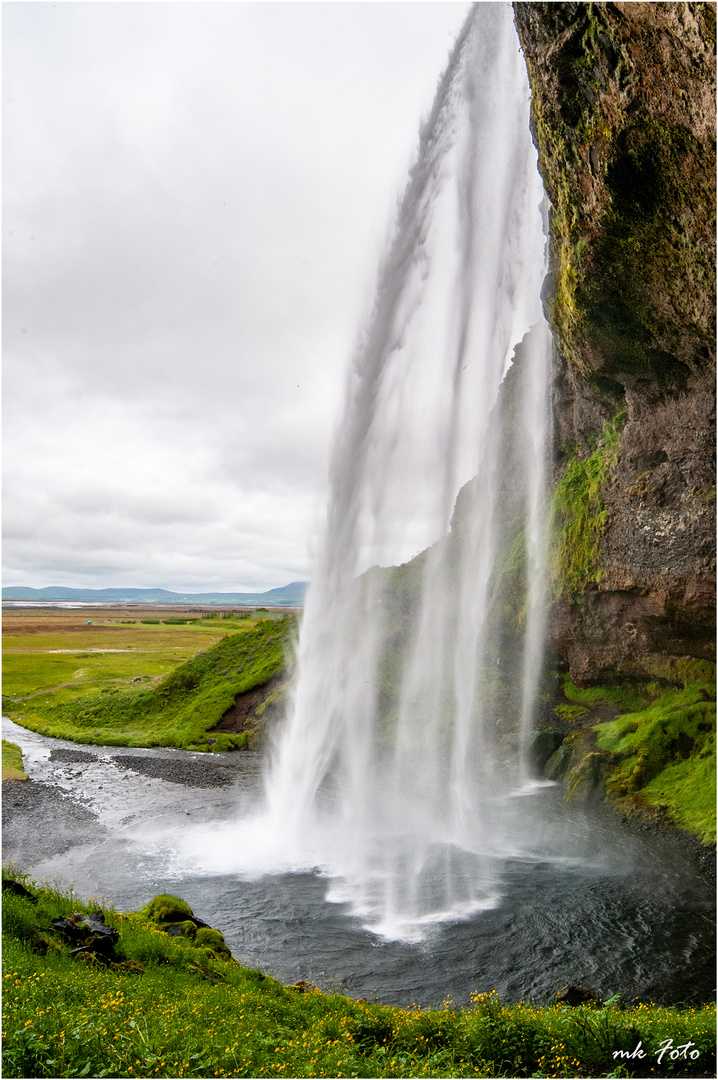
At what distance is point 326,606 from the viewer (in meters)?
25.8

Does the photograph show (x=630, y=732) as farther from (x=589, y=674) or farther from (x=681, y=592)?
(x=681, y=592)

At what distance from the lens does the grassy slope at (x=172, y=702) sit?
4028 centimetres

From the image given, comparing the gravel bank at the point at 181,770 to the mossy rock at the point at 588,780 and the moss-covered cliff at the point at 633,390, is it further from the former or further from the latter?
the moss-covered cliff at the point at 633,390

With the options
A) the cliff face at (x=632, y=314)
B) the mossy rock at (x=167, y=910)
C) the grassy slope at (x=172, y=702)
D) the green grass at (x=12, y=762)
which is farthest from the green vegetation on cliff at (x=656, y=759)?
the green grass at (x=12, y=762)

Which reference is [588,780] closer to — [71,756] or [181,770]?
[181,770]

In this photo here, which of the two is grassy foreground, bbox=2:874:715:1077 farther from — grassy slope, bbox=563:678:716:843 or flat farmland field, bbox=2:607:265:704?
flat farmland field, bbox=2:607:265:704

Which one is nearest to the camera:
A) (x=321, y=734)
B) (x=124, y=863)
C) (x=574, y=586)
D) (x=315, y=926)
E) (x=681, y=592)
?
(x=315, y=926)

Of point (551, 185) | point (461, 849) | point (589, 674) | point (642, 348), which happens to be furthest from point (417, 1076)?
point (589, 674)

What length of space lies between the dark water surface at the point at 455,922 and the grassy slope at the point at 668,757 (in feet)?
5.70

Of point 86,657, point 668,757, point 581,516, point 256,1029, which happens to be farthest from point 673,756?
point 86,657

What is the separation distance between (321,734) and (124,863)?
31.5 feet

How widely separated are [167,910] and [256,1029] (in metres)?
6.14

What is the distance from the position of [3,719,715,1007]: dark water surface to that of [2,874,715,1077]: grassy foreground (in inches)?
60.3

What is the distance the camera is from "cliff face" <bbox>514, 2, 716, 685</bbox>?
1307cm
